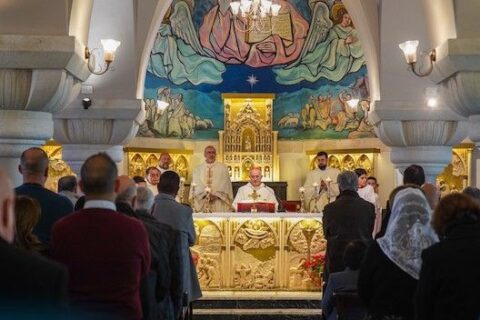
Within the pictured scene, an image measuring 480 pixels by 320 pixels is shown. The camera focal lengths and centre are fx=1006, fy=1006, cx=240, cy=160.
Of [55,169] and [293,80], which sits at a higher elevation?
[293,80]

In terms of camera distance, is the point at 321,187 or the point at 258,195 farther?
the point at 321,187

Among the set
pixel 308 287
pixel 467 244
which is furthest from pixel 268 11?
pixel 467 244

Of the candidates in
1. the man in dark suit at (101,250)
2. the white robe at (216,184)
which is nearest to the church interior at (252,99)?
the white robe at (216,184)

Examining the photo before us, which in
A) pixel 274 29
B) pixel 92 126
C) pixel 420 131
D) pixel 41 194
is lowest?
pixel 41 194

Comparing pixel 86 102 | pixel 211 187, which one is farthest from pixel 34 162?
pixel 211 187

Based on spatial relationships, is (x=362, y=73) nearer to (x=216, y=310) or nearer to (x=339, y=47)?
(x=339, y=47)

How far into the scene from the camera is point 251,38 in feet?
75.9

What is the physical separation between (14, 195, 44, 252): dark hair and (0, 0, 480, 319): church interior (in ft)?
15.8

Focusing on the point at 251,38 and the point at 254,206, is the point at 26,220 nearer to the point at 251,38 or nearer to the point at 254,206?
the point at 254,206

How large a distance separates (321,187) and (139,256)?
1149 centimetres

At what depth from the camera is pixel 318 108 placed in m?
23.1

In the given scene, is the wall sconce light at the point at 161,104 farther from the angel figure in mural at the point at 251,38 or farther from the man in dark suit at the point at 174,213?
the man in dark suit at the point at 174,213

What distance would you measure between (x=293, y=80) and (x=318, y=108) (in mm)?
889

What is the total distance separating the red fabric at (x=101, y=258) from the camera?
4.59 m
